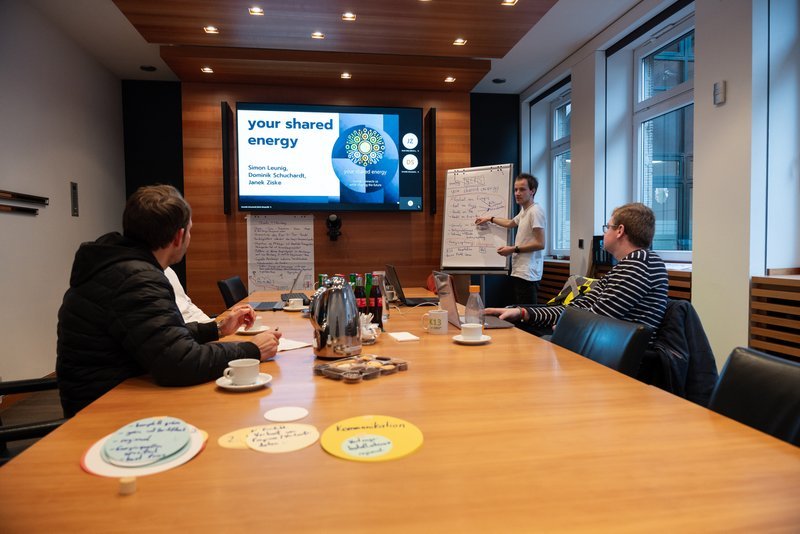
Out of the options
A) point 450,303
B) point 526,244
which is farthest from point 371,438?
point 526,244

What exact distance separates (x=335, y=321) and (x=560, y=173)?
5308 mm

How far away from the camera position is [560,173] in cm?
A: 618

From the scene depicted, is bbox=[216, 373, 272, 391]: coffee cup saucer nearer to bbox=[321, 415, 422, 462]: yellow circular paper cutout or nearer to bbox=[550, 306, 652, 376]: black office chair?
bbox=[321, 415, 422, 462]: yellow circular paper cutout

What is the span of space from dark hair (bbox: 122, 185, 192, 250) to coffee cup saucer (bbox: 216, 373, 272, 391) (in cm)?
48

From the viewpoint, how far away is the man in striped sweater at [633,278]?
6.84 ft

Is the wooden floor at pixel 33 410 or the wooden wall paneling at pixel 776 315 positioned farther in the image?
the wooden floor at pixel 33 410

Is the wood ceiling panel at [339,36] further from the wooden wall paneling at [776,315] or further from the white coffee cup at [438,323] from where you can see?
the white coffee cup at [438,323]

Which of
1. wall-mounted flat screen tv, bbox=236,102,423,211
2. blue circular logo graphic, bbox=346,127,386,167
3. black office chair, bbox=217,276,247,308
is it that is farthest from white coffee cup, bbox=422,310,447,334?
blue circular logo graphic, bbox=346,127,386,167

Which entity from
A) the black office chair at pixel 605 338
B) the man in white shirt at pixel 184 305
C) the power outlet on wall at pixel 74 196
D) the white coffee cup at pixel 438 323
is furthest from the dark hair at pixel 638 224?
the power outlet on wall at pixel 74 196

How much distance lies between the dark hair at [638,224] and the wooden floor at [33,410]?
3457 millimetres

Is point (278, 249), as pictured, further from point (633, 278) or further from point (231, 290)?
point (633, 278)

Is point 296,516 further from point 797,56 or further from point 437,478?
point 797,56

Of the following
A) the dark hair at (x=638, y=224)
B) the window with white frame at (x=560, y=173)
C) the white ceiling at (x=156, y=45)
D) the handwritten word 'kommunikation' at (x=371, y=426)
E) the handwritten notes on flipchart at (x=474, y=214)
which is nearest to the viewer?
the handwritten word 'kommunikation' at (x=371, y=426)

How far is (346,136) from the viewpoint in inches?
186
